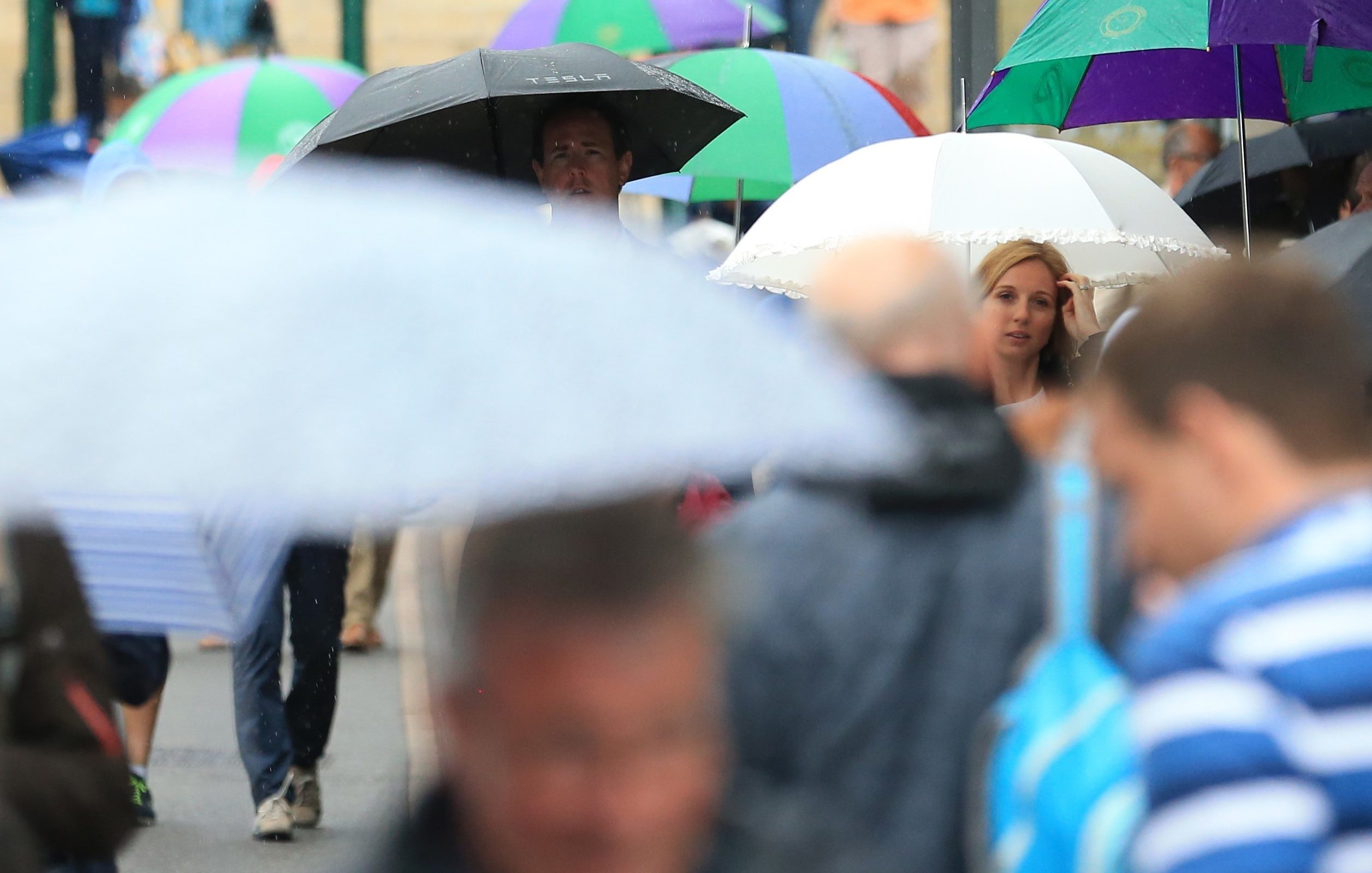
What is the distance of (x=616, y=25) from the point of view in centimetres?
712

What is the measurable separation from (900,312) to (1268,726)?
Result: 3.16 ft

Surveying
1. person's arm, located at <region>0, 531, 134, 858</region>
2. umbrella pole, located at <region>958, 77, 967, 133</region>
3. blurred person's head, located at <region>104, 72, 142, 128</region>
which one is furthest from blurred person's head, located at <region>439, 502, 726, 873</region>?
blurred person's head, located at <region>104, 72, 142, 128</region>

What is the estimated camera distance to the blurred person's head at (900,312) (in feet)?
8.34

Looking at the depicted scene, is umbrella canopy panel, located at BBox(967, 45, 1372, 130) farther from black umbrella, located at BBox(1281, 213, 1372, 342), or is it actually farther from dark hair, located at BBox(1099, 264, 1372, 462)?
dark hair, located at BBox(1099, 264, 1372, 462)

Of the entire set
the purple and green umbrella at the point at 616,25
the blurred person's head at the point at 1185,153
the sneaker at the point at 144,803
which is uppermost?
the purple and green umbrella at the point at 616,25

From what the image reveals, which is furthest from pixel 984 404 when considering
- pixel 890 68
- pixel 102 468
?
pixel 890 68

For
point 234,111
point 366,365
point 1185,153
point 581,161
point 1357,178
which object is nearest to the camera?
point 366,365

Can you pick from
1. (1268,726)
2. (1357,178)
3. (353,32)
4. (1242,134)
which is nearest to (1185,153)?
(1357,178)

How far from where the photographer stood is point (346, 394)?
139 cm

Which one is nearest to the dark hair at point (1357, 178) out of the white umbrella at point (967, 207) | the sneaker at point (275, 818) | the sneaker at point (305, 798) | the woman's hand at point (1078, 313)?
the white umbrella at point (967, 207)

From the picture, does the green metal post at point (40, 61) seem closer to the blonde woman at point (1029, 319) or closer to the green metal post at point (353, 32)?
the green metal post at point (353, 32)

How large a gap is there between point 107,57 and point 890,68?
258 inches

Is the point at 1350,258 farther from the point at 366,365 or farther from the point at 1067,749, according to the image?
the point at 366,365

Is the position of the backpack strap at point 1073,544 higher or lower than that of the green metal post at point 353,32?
lower
